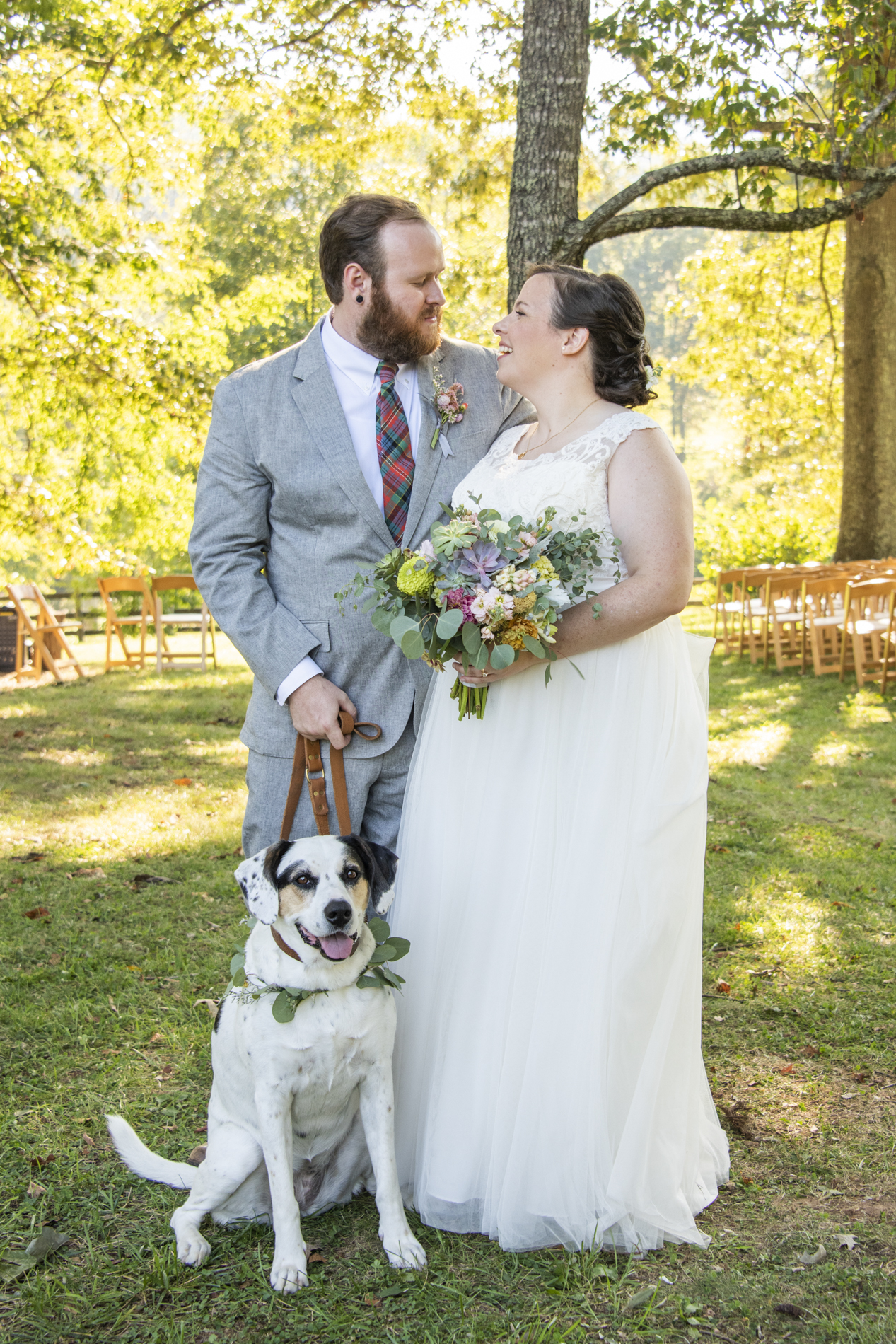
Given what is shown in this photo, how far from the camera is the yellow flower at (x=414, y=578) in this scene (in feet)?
8.66

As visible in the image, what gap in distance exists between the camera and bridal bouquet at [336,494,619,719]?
103 inches

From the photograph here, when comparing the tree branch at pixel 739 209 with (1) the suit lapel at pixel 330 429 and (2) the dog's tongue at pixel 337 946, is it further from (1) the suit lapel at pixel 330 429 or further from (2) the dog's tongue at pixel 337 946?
(2) the dog's tongue at pixel 337 946

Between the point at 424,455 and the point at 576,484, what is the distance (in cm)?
57

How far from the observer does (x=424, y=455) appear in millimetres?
3209

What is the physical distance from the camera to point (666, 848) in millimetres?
2986

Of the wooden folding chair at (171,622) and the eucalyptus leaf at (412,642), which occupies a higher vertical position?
the eucalyptus leaf at (412,642)

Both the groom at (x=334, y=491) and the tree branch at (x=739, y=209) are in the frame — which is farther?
the tree branch at (x=739, y=209)

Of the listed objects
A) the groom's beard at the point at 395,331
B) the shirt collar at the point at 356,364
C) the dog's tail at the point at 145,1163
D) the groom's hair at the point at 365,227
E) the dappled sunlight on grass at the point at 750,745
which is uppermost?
the groom's hair at the point at 365,227

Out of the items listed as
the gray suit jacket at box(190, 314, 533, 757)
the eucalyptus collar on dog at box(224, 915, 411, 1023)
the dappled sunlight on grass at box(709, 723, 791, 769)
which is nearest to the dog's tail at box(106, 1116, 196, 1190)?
the eucalyptus collar on dog at box(224, 915, 411, 1023)

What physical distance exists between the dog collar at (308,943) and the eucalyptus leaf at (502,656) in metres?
0.79

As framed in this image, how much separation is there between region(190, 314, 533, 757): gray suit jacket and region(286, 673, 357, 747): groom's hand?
8cm

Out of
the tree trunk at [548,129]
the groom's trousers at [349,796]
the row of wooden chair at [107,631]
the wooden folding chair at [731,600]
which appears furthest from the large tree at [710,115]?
the row of wooden chair at [107,631]

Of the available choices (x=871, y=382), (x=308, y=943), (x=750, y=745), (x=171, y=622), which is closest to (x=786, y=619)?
(x=871, y=382)

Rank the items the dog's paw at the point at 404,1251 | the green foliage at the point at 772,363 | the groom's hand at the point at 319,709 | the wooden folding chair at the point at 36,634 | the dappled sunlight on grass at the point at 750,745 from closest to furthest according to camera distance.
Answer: the dog's paw at the point at 404,1251, the groom's hand at the point at 319,709, the dappled sunlight on grass at the point at 750,745, the wooden folding chair at the point at 36,634, the green foliage at the point at 772,363
